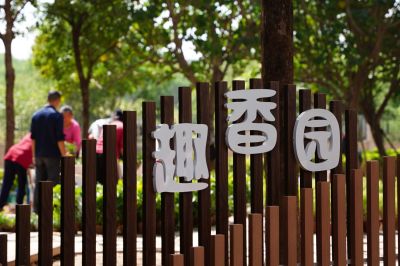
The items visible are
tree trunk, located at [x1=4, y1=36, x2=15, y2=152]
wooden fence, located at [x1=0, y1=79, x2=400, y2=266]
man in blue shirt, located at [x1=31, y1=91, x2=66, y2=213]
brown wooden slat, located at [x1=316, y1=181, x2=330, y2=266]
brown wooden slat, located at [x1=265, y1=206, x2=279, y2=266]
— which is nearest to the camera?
wooden fence, located at [x1=0, y1=79, x2=400, y2=266]

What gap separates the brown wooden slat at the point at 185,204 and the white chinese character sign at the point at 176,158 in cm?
6

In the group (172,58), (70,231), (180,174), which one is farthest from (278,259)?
(172,58)

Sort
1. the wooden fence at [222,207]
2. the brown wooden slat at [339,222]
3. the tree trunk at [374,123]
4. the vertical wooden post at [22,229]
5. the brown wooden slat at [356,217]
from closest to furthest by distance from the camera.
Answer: the vertical wooden post at [22,229] < the wooden fence at [222,207] < the brown wooden slat at [339,222] < the brown wooden slat at [356,217] < the tree trunk at [374,123]

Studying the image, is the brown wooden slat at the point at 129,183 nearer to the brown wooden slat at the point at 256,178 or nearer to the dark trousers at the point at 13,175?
the brown wooden slat at the point at 256,178

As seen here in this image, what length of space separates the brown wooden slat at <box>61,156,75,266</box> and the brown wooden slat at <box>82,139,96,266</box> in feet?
0.25

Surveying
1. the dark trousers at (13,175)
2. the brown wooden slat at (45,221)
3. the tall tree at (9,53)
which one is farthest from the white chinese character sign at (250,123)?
the tall tree at (9,53)

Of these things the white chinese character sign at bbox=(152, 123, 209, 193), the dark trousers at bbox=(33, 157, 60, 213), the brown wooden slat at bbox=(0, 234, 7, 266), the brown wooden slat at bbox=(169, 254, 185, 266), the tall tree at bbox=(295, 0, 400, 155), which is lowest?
the brown wooden slat at bbox=(169, 254, 185, 266)

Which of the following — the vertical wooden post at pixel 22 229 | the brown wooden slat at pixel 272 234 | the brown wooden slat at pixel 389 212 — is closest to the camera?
the vertical wooden post at pixel 22 229

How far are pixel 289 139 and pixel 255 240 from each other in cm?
67

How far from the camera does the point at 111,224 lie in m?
4.26

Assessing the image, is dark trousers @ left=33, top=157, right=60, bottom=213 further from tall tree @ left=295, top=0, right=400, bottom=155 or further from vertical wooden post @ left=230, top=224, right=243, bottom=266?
tall tree @ left=295, top=0, right=400, bottom=155

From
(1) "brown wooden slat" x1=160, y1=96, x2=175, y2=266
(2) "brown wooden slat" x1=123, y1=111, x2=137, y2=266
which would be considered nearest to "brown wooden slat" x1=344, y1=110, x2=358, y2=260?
(1) "brown wooden slat" x1=160, y1=96, x2=175, y2=266

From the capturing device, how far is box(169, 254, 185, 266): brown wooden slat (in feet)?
13.9

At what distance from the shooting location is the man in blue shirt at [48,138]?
935 cm
